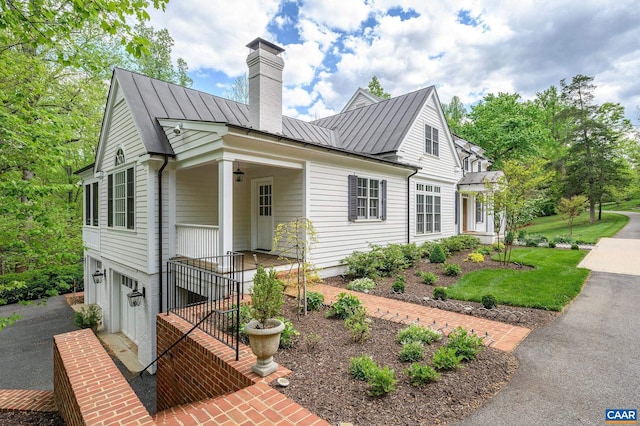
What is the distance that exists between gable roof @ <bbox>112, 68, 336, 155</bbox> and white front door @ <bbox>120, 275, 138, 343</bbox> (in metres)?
5.10

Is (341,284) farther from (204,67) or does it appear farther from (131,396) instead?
(204,67)

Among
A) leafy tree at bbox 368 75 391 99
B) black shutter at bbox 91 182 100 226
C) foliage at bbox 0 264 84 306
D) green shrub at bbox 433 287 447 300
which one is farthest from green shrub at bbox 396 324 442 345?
leafy tree at bbox 368 75 391 99

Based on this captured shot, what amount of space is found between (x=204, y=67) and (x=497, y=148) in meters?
23.4

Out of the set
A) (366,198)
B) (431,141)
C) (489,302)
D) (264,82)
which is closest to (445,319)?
(489,302)

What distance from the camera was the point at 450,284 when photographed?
8.47m

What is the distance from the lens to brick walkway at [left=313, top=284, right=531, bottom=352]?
4652 millimetres

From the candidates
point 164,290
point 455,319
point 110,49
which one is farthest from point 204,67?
point 455,319

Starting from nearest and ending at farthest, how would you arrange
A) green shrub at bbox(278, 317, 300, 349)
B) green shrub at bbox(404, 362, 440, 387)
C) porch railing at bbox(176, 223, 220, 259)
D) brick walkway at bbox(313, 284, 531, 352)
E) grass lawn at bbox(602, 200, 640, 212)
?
green shrub at bbox(404, 362, 440, 387)
green shrub at bbox(278, 317, 300, 349)
brick walkway at bbox(313, 284, 531, 352)
porch railing at bbox(176, 223, 220, 259)
grass lawn at bbox(602, 200, 640, 212)

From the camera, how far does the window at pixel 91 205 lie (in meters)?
12.4

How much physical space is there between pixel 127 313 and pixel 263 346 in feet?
33.2

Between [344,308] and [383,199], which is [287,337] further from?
[383,199]

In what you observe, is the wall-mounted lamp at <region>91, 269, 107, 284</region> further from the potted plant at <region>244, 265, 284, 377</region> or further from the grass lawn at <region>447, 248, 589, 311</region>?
the grass lawn at <region>447, 248, 589, 311</region>

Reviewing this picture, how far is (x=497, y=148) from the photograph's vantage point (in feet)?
83.1

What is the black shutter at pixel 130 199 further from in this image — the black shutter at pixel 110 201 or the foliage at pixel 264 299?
the foliage at pixel 264 299
